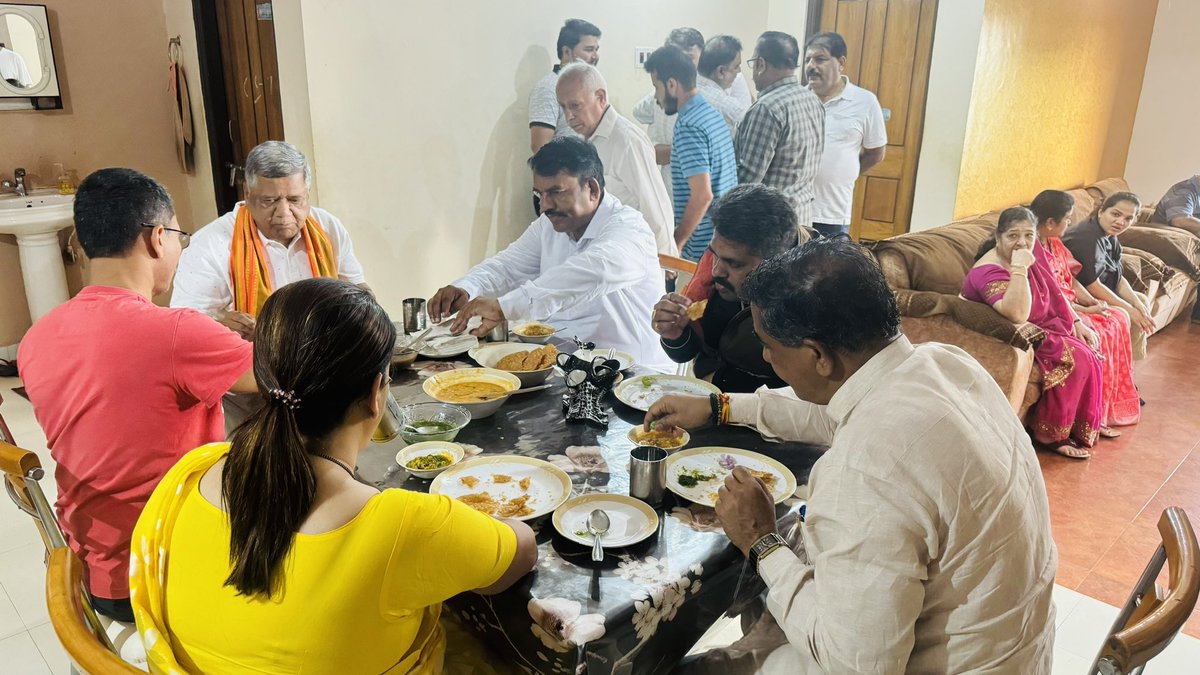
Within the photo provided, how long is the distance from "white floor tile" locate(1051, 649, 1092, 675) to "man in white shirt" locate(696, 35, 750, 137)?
3224mm

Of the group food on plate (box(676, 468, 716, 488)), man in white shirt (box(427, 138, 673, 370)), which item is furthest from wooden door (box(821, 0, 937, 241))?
food on plate (box(676, 468, 716, 488))

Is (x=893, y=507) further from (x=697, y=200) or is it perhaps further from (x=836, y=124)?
(x=836, y=124)

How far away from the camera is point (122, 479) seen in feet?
5.38

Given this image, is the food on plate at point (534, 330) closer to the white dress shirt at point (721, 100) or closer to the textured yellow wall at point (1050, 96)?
the white dress shirt at point (721, 100)

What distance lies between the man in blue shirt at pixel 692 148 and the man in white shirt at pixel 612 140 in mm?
132

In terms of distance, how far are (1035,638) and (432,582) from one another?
875 mm

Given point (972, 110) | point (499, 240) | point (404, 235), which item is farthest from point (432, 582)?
point (972, 110)

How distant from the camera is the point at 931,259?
3969 mm

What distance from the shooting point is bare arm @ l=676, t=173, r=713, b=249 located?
3945 mm

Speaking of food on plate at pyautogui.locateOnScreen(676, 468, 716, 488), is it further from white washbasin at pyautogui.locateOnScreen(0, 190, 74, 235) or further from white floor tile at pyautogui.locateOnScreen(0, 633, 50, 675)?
white washbasin at pyautogui.locateOnScreen(0, 190, 74, 235)

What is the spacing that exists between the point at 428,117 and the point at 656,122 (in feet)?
4.78

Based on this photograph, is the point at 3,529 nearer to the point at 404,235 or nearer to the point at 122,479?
the point at 122,479

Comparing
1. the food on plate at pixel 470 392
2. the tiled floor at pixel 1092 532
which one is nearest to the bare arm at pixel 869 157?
the tiled floor at pixel 1092 532

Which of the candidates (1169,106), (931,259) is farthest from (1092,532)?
(1169,106)
